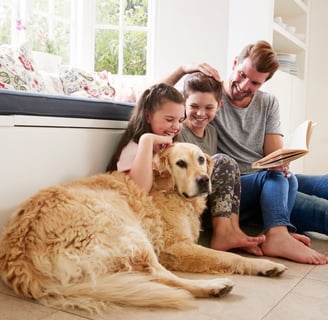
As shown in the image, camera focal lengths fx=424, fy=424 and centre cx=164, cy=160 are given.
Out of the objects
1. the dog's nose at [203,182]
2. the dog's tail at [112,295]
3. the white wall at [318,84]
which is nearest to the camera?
the dog's tail at [112,295]

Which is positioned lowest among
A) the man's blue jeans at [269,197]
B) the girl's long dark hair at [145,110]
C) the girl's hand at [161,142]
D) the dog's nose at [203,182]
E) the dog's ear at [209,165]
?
the man's blue jeans at [269,197]

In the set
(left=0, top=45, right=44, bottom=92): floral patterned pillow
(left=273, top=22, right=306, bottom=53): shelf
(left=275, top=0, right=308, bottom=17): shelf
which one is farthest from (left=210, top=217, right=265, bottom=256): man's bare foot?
(left=275, top=0, right=308, bottom=17): shelf

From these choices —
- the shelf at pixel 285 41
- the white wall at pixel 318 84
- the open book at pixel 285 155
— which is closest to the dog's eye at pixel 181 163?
the open book at pixel 285 155

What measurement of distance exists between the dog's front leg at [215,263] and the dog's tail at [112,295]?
1.01 feet

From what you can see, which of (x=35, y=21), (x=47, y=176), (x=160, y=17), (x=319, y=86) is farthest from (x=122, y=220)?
(x=319, y=86)

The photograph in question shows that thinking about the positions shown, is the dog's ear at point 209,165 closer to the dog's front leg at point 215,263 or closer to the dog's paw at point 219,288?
the dog's front leg at point 215,263

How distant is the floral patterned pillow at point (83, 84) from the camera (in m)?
2.78

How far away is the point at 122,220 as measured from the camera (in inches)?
51.9

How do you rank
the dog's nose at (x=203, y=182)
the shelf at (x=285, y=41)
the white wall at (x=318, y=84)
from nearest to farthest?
the dog's nose at (x=203, y=182) < the shelf at (x=285, y=41) < the white wall at (x=318, y=84)

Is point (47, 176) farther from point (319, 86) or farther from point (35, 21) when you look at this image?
point (319, 86)

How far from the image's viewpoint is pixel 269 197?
71.1 inches

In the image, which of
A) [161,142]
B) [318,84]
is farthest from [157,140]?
[318,84]

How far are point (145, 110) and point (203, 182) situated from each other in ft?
1.39

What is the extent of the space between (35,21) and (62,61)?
401 millimetres
